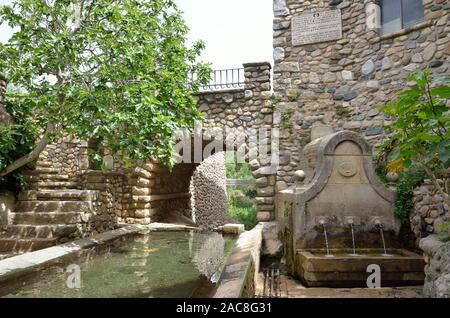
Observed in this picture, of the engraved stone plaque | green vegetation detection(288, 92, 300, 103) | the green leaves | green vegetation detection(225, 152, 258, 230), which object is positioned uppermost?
the engraved stone plaque

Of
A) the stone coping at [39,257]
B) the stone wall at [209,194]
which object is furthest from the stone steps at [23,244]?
the stone wall at [209,194]

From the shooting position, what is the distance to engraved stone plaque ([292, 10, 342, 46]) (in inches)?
280

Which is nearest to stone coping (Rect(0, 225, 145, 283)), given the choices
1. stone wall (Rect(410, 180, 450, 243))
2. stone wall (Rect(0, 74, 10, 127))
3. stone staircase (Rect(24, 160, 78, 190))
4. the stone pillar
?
stone wall (Rect(0, 74, 10, 127))

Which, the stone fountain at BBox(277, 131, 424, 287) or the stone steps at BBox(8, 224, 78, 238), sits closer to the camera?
the stone fountain at BBox(277, 131, 424, 287)

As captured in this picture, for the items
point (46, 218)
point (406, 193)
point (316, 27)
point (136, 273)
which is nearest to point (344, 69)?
point (316, 27)

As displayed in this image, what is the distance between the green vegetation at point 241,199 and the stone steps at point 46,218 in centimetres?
861

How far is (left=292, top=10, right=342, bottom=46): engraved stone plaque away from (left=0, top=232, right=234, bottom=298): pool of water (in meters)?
4.80

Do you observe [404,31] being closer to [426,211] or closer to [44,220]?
[426,211]

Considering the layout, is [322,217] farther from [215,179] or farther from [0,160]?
[215,179]

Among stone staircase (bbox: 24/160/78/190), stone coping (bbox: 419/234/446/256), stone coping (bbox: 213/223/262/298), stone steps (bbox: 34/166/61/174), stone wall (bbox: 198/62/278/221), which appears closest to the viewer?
stone coping (bbox: 213/223/262/298)

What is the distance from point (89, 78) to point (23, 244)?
8.83 ft

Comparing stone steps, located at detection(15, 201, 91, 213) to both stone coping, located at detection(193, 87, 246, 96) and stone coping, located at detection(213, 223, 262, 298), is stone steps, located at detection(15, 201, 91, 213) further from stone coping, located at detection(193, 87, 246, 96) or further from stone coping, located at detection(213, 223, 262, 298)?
stone coping, located at detection(193, 87, 246, 96)

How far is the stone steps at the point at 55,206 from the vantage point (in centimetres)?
585
